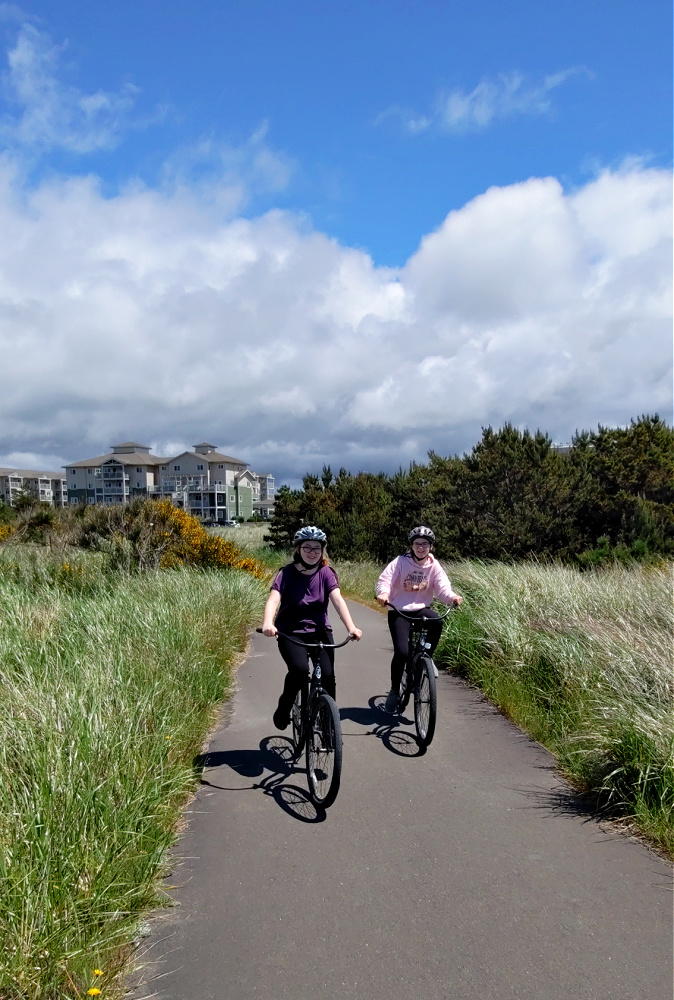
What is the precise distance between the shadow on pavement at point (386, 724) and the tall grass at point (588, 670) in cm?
112

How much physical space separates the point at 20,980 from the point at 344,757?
3663 millimetres

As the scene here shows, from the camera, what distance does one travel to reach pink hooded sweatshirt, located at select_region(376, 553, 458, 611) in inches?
286

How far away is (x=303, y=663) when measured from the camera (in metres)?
5.73

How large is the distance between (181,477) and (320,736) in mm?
88286

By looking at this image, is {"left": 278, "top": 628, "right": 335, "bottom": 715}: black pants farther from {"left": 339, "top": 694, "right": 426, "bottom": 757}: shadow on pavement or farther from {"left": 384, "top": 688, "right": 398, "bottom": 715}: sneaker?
{"left": 384, "top": 688, "right": 398, "bottom": 715}: sneaker

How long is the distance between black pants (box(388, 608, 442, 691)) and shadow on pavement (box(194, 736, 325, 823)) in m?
1.27

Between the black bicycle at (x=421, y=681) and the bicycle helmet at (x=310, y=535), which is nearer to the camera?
the bicycle helmet at (x=310, y=535)

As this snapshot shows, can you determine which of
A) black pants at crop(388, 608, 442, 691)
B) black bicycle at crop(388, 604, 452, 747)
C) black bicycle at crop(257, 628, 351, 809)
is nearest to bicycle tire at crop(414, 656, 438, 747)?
black bicycle at crop(388, 604, 452, 747)

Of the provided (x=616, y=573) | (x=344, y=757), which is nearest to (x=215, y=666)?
(x=344, y=757)

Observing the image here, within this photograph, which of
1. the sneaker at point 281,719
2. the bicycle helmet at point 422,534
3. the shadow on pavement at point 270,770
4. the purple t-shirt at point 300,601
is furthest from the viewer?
the bicycle helmet at point 422,534

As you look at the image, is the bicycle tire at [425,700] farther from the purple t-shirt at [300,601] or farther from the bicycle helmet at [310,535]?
the bicycle helmet at [310,535]

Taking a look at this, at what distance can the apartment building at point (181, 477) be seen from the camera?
3553 inches

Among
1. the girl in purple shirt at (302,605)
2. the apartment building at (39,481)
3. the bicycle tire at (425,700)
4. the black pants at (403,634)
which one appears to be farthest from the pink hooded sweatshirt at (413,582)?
the apartment building at (39,481)

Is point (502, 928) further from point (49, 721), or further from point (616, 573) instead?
point (616, 573)
